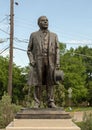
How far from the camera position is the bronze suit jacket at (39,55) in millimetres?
12031

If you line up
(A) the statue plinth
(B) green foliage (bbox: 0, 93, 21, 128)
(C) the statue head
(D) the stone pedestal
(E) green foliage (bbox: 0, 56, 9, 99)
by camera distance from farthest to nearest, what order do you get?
(E) green foliage (bbox: 0, 56, 9, 99) → (B) green foliage (bbox: 0, 93, 21, 128) → (C) the statue head → (A) the statue plinth → (D) the stone pedestal

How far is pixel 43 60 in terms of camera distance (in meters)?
12.1

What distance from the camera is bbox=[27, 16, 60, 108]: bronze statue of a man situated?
39.5ft

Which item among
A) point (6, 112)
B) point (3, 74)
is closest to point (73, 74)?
point (3, 74)

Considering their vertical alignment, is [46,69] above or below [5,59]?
below

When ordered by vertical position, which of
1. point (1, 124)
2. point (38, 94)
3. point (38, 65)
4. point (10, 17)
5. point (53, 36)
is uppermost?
point (10, 17)

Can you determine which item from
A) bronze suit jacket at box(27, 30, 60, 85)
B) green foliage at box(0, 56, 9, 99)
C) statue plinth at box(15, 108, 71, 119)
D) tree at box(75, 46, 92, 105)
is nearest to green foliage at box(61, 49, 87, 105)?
tree at box(75, 46, 92, 105)

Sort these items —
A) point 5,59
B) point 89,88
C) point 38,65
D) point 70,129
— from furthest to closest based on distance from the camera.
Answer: point 89,88 < point 5,59 < point 38,65 < point 70,129

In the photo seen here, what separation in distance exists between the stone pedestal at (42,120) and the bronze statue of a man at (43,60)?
0.63 meters

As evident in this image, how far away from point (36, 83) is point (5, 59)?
1915 inches

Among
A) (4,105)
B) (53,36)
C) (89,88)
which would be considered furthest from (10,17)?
(89,88)

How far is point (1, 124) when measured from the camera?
2086cm

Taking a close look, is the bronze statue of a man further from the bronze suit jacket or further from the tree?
the tree

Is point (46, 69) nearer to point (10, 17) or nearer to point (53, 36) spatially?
point (53, 36)
